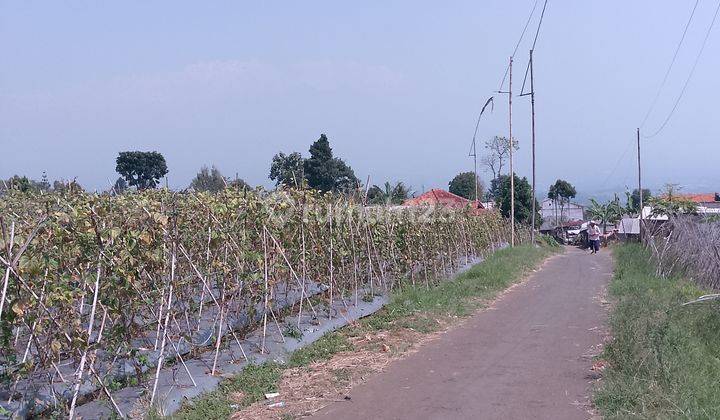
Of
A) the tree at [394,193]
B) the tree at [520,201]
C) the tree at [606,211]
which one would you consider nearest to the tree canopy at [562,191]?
the tree at [606,211]

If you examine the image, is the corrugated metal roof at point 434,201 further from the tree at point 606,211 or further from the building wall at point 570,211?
the building wall at point 570,211

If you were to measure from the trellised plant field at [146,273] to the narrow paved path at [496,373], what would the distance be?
1.89 m

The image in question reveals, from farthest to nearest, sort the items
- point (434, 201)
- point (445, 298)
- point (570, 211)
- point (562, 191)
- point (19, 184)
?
point (570, 211)
point (562, 191)
point (434, 201)
point (445, 298)
point (19, 184)

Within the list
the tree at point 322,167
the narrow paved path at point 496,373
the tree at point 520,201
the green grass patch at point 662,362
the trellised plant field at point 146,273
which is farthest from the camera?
the tree at point 520,201

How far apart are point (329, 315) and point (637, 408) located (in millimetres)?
5170

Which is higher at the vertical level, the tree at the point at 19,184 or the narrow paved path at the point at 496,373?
the tree at the point at 19,184

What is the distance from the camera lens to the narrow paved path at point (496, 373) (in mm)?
6117

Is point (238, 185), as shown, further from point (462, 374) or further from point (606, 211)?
point (606, 211)

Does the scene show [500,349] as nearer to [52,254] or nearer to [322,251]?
[322,251]

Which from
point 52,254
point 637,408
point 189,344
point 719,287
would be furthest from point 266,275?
point 719,287

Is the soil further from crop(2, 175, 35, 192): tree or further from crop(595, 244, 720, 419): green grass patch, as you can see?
crop(2, 175, 35, 192): tree

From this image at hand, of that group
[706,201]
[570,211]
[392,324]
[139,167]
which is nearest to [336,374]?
[392,324]

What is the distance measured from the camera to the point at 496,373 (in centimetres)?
734

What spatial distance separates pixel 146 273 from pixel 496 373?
3700mm
